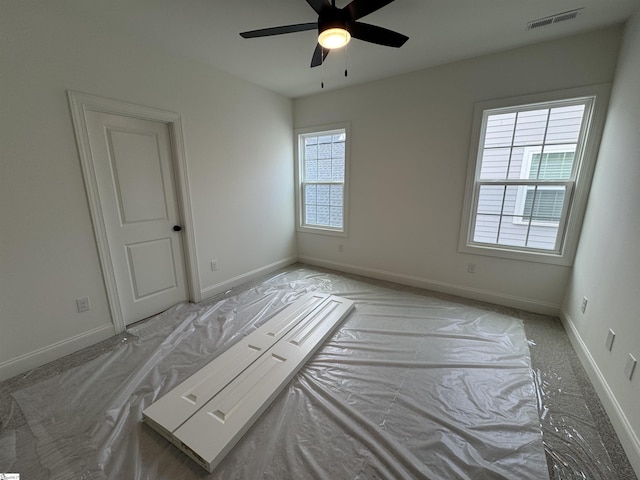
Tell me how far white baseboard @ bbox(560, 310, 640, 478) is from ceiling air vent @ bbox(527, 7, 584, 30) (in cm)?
255

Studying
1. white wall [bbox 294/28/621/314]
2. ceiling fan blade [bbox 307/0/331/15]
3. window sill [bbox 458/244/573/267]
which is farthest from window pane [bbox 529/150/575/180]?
ceiling fan blade [bbox 307/0/331/15]

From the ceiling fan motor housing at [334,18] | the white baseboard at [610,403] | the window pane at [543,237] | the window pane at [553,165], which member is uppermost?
the ceiling fan motor housing at [334,18]

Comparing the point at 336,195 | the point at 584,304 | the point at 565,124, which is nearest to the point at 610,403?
the point at 584,304

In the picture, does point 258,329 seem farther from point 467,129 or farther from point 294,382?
point 467,129

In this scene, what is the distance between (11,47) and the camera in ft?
5.38

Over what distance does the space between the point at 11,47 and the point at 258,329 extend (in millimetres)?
2624

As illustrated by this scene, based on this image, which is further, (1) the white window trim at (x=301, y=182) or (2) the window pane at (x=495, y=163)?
(1) the white window trim at (x=301, y=182)

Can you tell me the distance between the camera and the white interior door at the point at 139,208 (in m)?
2.20

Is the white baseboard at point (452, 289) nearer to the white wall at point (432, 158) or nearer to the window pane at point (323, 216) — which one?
the white wall at point (432, 158)

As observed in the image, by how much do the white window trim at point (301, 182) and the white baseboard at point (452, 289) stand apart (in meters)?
0.52

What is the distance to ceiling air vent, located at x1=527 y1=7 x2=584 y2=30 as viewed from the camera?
1914 millimetres

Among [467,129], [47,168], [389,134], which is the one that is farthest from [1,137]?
[467,129]

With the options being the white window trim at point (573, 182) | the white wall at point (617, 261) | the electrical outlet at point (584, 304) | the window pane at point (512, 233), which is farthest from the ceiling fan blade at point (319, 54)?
the electrical outlet at point (584, 304)

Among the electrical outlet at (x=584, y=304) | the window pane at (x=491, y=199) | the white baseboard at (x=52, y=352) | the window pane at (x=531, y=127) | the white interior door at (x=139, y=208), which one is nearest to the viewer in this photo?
the white baseboard at (x=52, y=352)
